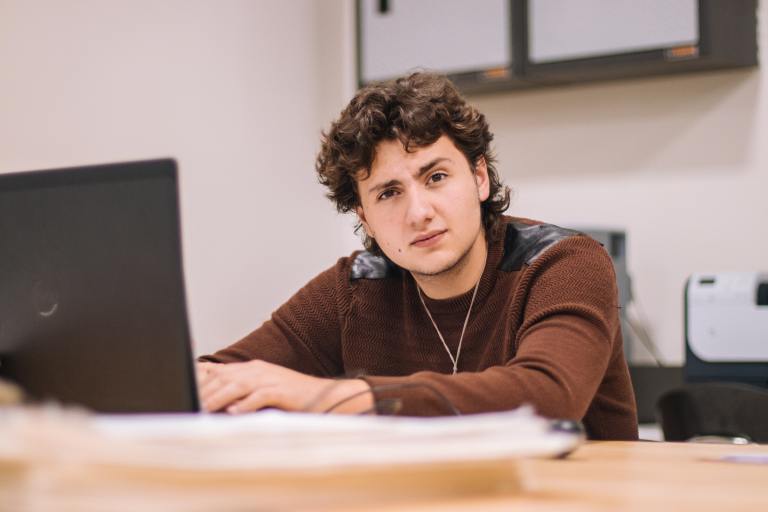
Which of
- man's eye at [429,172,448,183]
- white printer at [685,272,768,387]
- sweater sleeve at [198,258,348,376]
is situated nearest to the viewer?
man's eye at [429,172,448,183]

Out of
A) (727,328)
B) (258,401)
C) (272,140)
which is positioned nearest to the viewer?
(258,401)

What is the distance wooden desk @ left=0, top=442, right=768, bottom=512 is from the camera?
632 millimetres

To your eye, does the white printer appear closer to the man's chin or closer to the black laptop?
the man's chin

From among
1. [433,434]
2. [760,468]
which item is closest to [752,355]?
[760,468]

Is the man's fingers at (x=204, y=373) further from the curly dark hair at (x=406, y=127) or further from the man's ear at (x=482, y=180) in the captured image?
the man's ear at (x=482, y=180)

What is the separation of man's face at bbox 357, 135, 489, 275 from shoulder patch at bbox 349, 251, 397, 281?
0.11 meters

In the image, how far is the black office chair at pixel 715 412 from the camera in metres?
1.92

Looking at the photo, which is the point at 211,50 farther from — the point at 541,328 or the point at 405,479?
the point at 405,479

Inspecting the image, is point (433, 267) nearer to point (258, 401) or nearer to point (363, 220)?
point (363, 220)

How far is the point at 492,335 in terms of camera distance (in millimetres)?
1751

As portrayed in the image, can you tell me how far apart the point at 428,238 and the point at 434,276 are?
0.34 feet

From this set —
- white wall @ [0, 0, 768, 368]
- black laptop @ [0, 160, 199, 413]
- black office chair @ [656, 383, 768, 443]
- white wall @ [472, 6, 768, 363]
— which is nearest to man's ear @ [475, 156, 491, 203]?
black office chair @ [656, 383, 768, 443]

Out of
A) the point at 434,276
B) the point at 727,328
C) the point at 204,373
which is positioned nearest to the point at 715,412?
the point at 727,328

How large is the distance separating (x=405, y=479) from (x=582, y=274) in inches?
33.9
